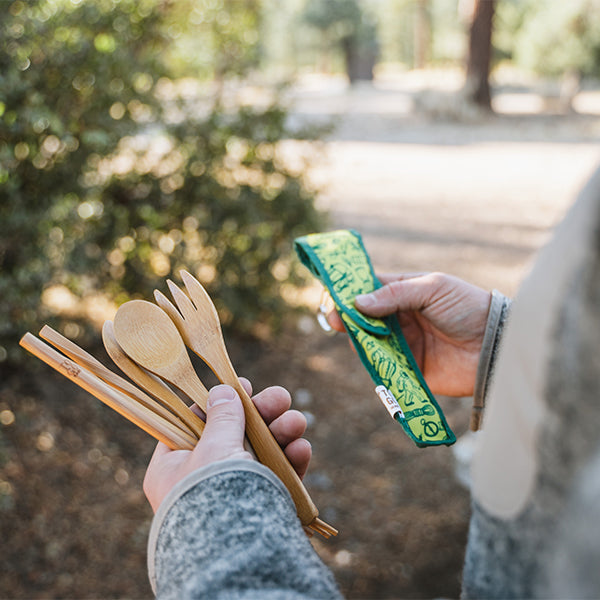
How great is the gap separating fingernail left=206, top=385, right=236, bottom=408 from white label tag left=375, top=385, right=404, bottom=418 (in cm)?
46

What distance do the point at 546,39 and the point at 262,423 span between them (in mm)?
18550

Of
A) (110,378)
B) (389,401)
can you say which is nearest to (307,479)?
(389,401)

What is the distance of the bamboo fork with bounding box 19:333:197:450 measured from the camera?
1116mm

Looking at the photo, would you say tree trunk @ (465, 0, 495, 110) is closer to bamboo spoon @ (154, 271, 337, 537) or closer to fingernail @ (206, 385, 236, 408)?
bamboo spoon @ (154, 271, 337, 537)

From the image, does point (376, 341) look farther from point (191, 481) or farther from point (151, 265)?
point (151, 265)

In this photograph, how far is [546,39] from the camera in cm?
1658

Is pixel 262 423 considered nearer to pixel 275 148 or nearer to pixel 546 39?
pixel 275 148

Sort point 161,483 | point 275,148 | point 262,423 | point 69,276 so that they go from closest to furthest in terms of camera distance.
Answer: point 161,483
point 262,423
point 69,276
point 275,148

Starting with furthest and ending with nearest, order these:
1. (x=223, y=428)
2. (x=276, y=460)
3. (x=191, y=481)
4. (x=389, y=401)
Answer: (x=389, y=401)
(x=276, y=460)
(x=223, y=428)
(x=191, y=481)

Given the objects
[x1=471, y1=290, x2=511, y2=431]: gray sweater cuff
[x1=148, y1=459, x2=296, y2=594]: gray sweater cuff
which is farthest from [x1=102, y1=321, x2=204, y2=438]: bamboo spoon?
[x1=471, y1=290, x2=511, y2=431]: gray sweater cuff

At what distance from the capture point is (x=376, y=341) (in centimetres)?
170

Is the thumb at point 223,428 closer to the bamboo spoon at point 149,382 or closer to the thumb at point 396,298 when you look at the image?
the bamboo spoon at point 149,382

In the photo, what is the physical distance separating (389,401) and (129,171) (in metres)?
2.56

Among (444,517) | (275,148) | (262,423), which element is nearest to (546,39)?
(275,148)
